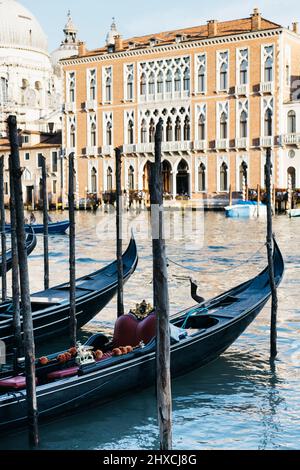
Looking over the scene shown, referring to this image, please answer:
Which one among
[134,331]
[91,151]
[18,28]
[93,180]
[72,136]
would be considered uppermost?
[18,28]

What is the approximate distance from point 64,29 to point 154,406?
4585 centimetres

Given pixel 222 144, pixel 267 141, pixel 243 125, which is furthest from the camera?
pixel 222 144

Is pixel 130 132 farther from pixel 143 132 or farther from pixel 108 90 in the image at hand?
pixel 108 90

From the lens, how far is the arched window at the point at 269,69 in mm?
26406

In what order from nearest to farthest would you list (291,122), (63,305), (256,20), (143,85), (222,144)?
(63,305), (256,20), (291,122), (222,144), (143,85)

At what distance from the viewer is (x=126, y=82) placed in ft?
99.3

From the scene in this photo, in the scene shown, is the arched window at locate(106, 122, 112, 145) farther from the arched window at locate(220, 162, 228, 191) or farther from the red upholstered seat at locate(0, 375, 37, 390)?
the red upholstered seat at locate(0, 375, 37, 390)

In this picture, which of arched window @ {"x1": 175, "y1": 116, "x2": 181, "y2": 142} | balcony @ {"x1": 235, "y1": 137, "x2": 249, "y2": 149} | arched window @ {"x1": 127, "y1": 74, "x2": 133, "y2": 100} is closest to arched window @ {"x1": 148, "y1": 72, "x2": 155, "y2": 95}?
arched window @ {"x1": 127, "y1": 74, "x2": 133, "y2": 100}

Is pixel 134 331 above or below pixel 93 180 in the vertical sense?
below

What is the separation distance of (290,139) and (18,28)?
23.8 metres

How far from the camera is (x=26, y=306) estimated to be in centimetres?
555

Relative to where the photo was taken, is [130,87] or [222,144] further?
[130,87]

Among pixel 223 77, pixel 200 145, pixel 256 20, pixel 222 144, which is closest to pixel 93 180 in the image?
pixel 200 145
